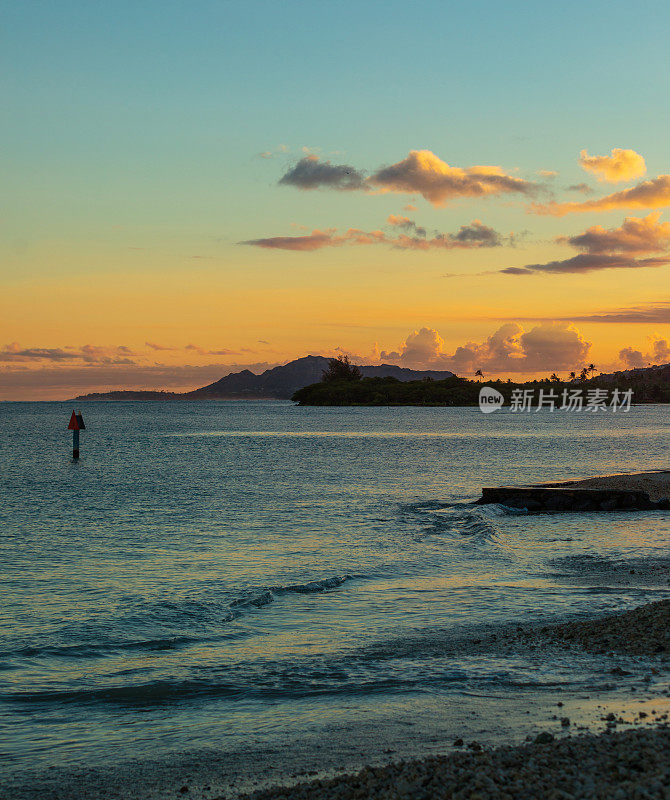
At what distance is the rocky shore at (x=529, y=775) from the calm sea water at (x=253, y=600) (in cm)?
227

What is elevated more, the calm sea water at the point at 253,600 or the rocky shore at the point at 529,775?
the rocky shore at the point at 529,775

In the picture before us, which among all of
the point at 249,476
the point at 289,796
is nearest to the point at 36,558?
the point at 289,796

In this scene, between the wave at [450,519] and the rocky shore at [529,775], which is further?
the wave at [450,519]

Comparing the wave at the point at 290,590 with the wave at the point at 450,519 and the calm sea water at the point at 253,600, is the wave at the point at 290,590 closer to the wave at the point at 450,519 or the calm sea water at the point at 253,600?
the calm sea water at the point at 253,600

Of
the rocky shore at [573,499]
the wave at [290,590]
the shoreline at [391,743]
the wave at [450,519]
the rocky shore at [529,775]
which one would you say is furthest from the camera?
the rocky shore at [573,499]

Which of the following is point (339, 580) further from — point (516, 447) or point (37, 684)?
point (516, 447)

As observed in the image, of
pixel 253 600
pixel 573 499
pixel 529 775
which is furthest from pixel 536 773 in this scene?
pixel 573 499

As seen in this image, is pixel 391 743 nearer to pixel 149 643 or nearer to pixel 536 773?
pixel 536 773

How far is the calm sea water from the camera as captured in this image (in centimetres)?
1041

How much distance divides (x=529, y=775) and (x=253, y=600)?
1016 centimetres

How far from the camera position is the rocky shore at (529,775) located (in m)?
6.66

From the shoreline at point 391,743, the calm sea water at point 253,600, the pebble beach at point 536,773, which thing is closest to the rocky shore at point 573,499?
the calm sea water at point 253,600

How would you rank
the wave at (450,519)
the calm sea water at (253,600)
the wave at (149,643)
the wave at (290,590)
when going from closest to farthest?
1. the calm sea water at (253,600)
2. the wave at (149,643)
3. the wave at (290,590)
4. the wave at (450,519)

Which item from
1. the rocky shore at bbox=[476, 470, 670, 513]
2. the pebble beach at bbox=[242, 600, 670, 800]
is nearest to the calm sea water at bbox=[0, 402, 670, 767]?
the rocky shore at bbox=[476, 470, 670, 513]
